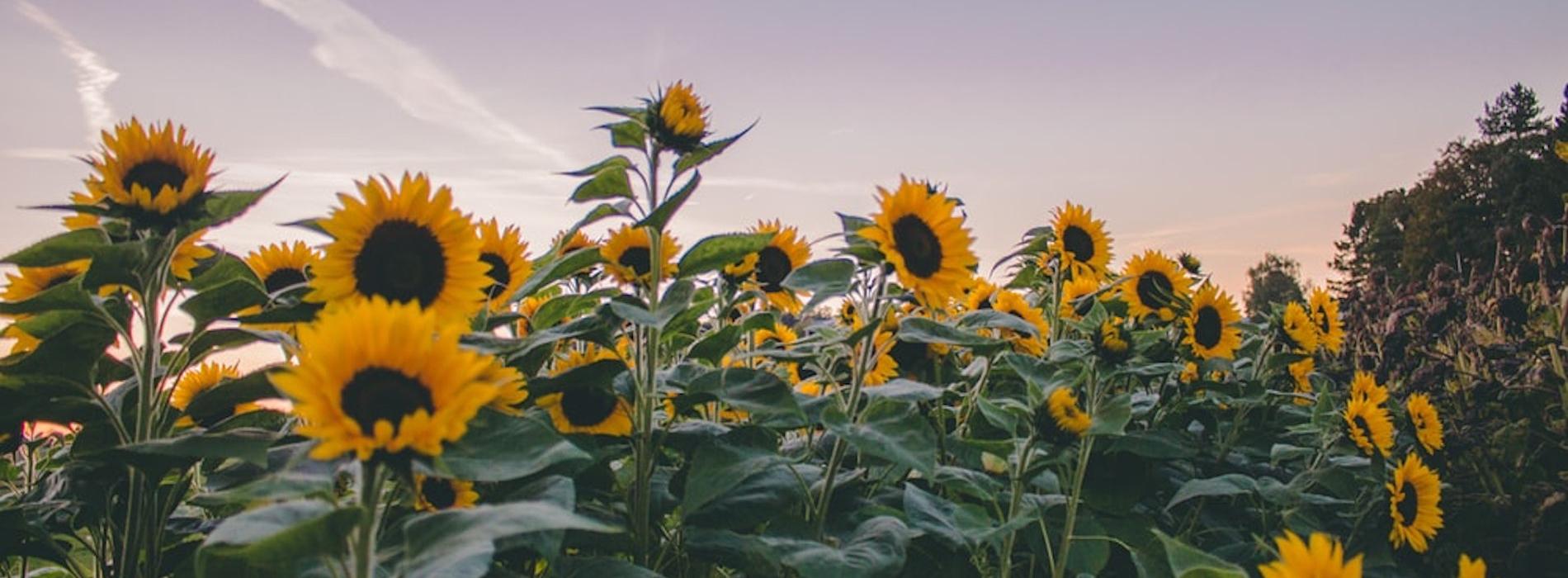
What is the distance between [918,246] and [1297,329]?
189cm

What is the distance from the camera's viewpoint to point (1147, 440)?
2480 mm

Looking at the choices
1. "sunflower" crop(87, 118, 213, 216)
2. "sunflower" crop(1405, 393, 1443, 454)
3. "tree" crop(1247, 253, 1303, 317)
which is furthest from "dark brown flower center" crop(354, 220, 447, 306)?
"tree" crop(1247, 253, 1303, 317)

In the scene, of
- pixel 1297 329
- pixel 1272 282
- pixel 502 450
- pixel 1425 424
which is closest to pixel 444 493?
pixel 502 450

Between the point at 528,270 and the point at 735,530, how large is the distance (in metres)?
0.61

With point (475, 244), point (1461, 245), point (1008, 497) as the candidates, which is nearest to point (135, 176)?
point (475, 244)

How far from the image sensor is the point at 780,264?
2.36 meters

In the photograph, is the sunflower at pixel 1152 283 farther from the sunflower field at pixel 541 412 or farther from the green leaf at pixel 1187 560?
the green leaf at pixel 1187 560

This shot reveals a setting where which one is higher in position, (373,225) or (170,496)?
(373,225)

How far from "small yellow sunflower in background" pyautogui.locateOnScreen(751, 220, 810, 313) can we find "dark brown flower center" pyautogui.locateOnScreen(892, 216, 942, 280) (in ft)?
1.51

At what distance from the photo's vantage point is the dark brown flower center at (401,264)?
1360 millimetres

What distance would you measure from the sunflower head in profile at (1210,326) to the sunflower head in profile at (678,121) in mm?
1885

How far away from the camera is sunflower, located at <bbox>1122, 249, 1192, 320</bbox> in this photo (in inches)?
125

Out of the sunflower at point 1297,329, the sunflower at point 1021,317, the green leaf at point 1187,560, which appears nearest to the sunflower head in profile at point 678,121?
the green leaf at point 1187,560

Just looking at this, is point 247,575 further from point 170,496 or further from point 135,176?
point 135,176
